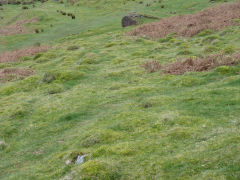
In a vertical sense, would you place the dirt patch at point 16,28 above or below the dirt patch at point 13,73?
above

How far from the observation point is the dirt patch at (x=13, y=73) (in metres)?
35.3

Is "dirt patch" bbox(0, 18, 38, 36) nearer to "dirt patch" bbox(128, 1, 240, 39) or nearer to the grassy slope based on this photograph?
"dirt patch" bbox(128, 1, 240, 39)

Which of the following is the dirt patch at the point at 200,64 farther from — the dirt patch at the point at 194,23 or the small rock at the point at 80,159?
the dirt patch at the point at 194,23

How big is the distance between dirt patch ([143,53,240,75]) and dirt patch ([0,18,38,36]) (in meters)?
43.3

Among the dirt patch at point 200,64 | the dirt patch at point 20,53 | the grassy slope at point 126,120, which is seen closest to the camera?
the grassy slope at point 126,120

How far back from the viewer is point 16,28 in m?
66.8

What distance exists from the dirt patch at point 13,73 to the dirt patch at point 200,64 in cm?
1554

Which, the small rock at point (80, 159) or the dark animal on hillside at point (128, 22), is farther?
the dark animal on hillside at point (128, 22)

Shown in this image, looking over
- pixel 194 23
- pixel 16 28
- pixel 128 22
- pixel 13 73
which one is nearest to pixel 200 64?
pixel 13 73

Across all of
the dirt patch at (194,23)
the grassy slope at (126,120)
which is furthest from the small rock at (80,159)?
the dirt patch at (194,23)

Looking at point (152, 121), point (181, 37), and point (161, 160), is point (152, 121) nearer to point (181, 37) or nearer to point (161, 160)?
point (161, 160)

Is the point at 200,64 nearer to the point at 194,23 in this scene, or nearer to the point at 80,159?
the point at 80,159

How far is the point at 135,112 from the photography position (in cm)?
1855

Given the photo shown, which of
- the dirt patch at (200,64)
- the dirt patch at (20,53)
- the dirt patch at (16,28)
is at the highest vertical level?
the dirt patch at (200,64)
